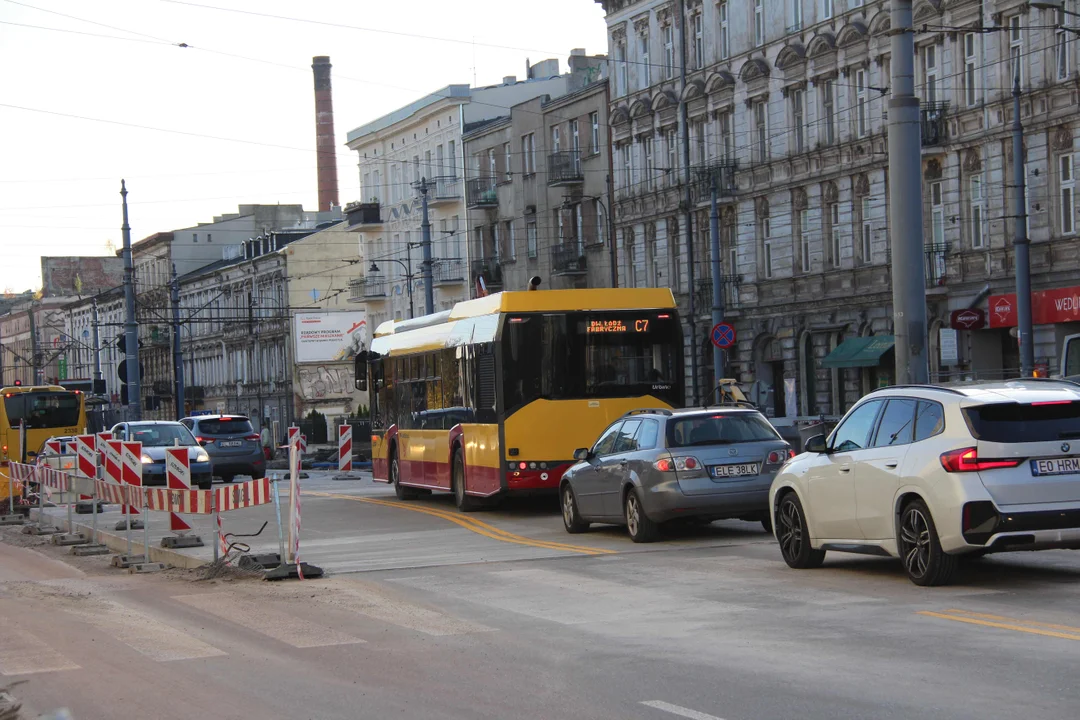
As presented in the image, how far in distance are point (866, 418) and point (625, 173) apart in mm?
45856

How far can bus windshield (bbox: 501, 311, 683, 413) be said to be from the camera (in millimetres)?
22438

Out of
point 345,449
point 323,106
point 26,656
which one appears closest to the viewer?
point 26,656

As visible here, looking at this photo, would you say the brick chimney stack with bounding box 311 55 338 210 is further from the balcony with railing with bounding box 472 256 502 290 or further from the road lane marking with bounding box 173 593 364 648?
the road lane marking with bounding box 173 593 364 648

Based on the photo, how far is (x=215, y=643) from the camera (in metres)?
10.9

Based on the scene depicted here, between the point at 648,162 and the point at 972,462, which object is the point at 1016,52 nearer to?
the point at 648,162

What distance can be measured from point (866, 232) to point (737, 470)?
28262mm

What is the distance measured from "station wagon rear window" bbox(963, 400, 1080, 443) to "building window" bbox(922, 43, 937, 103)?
3055 centimetres

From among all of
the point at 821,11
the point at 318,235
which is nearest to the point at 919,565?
the point at 821,11

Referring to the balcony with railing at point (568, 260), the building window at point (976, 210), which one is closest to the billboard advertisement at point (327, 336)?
the balcony with railing at point (568, 260)

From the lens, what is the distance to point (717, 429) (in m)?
17.5

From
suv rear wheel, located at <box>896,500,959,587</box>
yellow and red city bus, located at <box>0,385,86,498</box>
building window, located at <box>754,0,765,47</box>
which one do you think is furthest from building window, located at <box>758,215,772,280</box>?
suv rear wheel, located at <box>896,500,959,587</box>

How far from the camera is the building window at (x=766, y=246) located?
161 feet

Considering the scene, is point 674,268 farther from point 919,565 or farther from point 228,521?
point 919,565

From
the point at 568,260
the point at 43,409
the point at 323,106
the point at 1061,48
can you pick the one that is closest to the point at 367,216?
the point at 323,106
